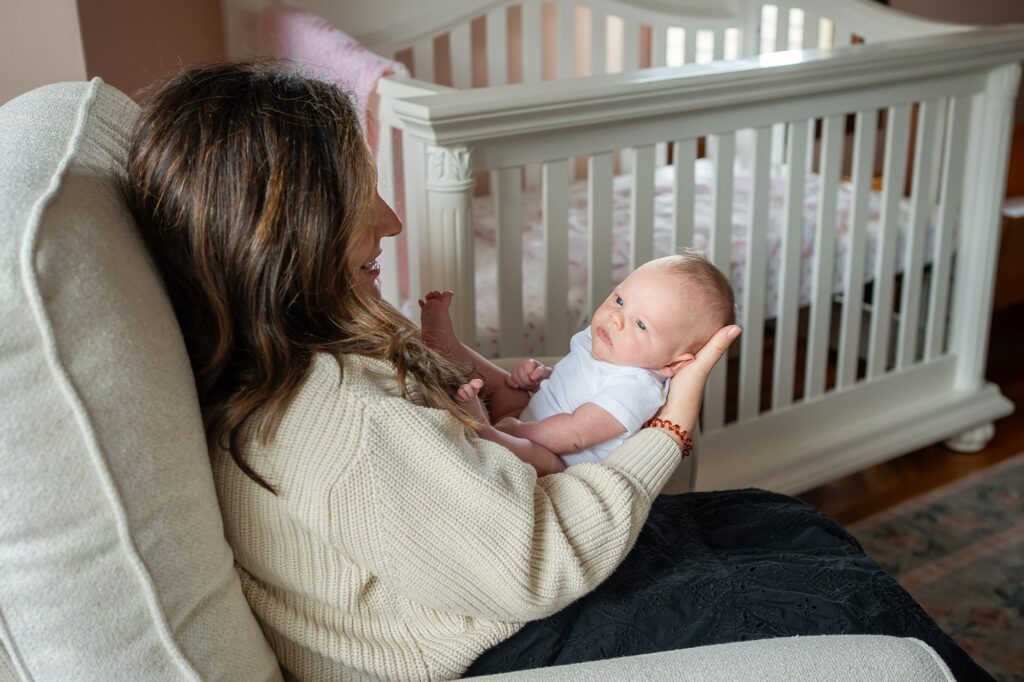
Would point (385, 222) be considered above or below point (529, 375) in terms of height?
above

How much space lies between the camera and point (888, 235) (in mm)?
2203

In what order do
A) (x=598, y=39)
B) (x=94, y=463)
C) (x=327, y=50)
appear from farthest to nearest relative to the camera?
(x=598, y=39), (x=327, y=50), (x=94, y=463)

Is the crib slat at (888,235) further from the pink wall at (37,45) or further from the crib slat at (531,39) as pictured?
the pink wall at (37,45)

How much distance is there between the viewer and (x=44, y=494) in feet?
2.27

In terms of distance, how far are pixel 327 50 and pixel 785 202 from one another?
0.89 meters

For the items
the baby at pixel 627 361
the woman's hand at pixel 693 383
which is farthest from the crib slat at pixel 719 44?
the woman's hand at pixel 693 383

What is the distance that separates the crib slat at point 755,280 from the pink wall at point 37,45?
1.12m

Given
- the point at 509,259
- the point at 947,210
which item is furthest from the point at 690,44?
the point at 509,259

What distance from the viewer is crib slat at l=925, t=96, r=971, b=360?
2211mm

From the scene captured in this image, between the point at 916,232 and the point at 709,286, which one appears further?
the point at 916,232

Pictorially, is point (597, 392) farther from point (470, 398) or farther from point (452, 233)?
point (452, 233)

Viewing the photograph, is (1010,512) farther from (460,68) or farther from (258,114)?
(258,114)

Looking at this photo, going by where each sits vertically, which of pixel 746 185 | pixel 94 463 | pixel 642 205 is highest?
pixel 94 463

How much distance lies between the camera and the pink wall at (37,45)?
4.76ft
